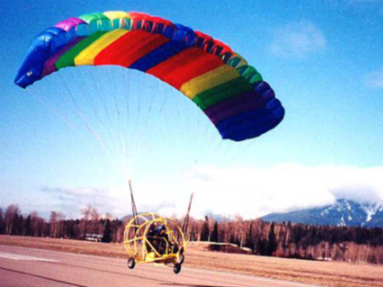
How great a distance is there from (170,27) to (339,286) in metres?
18.9

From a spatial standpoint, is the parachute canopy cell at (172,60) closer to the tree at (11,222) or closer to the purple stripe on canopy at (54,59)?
the purple stripe on canopy at (54,59)

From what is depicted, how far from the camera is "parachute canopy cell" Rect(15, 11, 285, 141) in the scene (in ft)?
36.7

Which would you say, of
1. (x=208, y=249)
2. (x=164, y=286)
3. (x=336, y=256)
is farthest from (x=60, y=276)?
(x=336, y=256)

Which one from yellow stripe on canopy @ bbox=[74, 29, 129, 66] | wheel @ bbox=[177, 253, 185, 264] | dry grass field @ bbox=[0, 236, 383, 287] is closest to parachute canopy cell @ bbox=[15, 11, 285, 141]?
yellow stripe on canopy @ bbox=[74, 29, 129, 66]

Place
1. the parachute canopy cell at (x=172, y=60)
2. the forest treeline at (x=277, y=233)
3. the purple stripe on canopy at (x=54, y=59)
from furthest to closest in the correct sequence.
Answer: the forest treeline at (x=277, y=233), the purple stripe on canopy at (x=54, y=59), the parachute canopy cell at (x=172, y=60)

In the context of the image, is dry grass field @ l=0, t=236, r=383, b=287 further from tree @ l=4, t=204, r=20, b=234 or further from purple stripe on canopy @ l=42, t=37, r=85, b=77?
tree @ l=4, t=204, r=20, b=234

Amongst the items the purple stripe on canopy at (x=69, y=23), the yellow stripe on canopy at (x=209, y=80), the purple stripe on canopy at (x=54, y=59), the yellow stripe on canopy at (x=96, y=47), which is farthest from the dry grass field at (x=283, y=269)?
the purple stripe on canopy at (x=69, y=23)

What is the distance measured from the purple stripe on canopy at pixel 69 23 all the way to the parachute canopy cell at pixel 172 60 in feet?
0.08

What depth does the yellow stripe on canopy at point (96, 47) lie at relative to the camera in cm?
1201

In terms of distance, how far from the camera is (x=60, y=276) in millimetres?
18969

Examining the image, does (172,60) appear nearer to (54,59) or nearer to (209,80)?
(209,80)

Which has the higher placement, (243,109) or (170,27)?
(170,27)

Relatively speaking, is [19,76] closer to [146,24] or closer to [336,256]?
[146,24]

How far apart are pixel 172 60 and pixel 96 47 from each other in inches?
102
